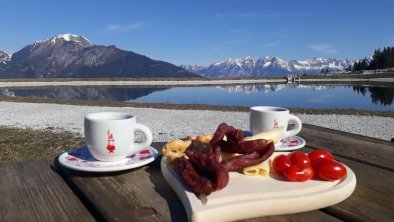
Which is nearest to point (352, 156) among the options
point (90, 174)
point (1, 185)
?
point (90, 174)

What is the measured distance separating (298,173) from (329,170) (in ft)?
0.49

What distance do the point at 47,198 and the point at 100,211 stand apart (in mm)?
331

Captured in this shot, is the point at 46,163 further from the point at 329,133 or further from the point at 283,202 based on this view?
the point at 329,133

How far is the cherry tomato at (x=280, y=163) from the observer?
5.01 ft

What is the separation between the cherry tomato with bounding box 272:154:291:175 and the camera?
1.53 metres

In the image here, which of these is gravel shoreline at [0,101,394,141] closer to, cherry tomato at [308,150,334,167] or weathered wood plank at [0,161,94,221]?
weathered wood plank at [0,161,94,221]

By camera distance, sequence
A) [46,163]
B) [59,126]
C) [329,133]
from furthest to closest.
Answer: [59,126]
[329,133]
[46,163]

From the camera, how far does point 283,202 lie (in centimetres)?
131

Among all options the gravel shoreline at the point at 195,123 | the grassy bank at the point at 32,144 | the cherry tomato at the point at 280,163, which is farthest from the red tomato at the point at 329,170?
the gravel shoreline at the point at 195,123

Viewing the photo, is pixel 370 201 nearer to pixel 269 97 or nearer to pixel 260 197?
pixel 260 197

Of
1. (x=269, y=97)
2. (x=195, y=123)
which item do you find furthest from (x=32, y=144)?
(x=269, y=97)

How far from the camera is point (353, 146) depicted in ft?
8.38

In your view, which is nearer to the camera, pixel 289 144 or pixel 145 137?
pixel 145 137

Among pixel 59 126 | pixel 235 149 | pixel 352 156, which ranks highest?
pixel 235 149
